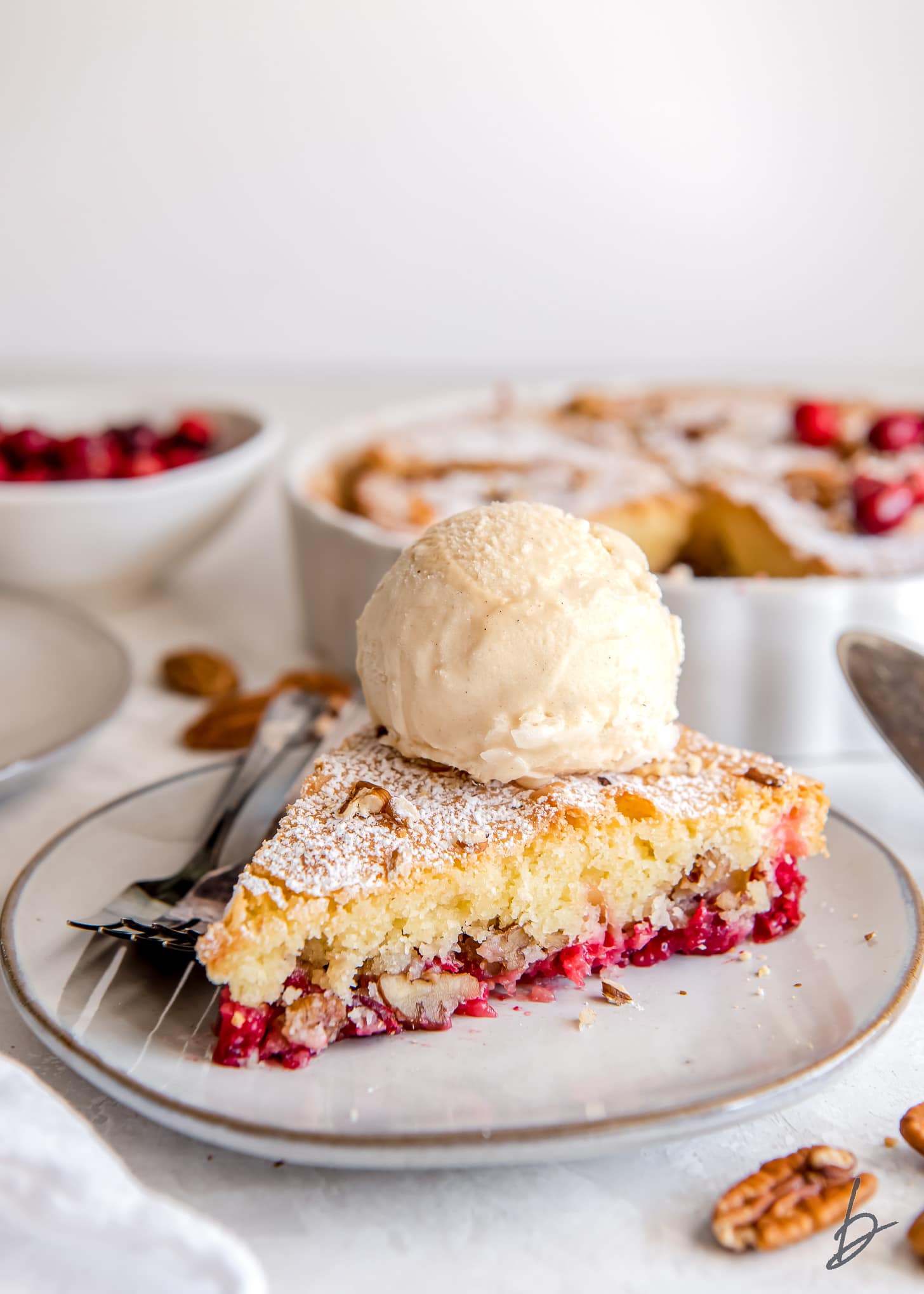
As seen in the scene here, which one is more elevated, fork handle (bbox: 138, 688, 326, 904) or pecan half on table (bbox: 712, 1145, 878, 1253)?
fork handle (bbox: 138, 688, 326, 904)

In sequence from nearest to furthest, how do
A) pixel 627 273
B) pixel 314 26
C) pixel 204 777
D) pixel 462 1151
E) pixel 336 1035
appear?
pixel 462 1151 → pixel 336 1035 → pixel 204 777 → pixel 314 26 → pixel 627 273

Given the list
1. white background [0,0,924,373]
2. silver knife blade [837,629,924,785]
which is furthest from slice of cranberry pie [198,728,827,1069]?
white background [0,0,924,373]

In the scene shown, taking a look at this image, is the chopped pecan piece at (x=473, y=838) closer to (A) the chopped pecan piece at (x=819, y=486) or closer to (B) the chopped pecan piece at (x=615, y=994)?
(B) the chopped pecan piece at (x=615, y=994)

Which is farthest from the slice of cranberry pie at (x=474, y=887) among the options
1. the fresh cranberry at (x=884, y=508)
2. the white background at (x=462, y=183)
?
the white background at (x=462, y=183)

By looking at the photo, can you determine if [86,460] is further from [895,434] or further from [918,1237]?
[918,1237]

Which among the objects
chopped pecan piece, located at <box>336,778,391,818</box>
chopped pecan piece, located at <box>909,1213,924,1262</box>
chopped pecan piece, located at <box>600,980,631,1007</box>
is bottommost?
chopped pecan piece, located at <box>909,1213,924,1262</box>

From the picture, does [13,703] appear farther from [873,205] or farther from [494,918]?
[873,205]

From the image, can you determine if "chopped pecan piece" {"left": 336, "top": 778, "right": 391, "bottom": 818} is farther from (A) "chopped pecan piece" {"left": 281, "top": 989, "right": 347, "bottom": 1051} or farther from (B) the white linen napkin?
(B) the white linen napkin

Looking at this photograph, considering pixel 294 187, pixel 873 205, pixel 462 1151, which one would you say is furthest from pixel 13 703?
pixel 873 205
